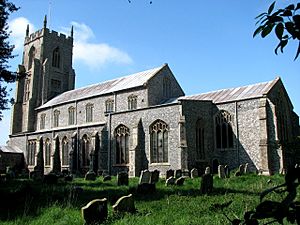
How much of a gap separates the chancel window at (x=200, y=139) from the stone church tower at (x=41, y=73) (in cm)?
2573

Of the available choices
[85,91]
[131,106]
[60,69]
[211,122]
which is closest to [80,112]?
[85,91]

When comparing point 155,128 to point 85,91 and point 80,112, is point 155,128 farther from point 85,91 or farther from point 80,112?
point 85,91

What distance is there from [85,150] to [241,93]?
15636 millimetres

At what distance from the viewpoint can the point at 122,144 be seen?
87.7 ft

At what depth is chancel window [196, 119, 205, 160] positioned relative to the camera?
2408 cm

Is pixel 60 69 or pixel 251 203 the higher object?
pixel 60 69

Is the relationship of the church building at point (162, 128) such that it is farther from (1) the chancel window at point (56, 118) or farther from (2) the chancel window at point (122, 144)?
(1) the chancel window at point (56, 118)

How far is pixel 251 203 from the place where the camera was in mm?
8750

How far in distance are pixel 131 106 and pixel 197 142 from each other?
873 centimetres

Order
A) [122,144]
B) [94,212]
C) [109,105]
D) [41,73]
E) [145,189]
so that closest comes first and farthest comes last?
[94,212] → [145,189] → [122,144] → [109,105] → [41,73]

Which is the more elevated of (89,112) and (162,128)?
(89,112)

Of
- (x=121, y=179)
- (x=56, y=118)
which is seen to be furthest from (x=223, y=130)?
(x=56, y=118)

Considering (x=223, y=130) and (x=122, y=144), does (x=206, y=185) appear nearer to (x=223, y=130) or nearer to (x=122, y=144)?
(x=223, y=130)

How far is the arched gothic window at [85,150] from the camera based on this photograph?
31047mm
